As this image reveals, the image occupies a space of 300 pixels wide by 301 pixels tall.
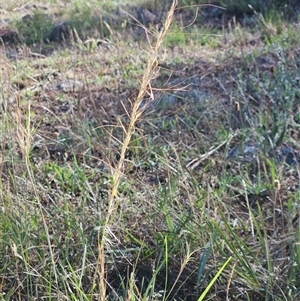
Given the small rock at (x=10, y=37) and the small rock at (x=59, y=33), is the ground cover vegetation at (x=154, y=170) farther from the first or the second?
the small rock at (x=59, y=33)

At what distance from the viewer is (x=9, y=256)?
242 centimetres

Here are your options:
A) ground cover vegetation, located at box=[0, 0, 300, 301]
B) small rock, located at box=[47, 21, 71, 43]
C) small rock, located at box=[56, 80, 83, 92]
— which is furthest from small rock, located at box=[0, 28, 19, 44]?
small rock, located at box=[56, 80, 83, 92]

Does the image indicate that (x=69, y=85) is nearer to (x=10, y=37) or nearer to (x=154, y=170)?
(x=154, y=170)

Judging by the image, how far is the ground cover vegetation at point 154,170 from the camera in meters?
2.30

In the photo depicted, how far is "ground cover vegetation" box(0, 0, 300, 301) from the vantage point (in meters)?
2.30

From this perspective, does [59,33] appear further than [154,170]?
Yes

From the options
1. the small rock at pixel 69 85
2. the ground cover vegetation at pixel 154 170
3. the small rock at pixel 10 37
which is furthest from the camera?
the small rock at pixel 10 37

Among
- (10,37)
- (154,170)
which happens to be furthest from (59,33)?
(154,170)

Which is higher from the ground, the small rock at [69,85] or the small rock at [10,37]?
the small rock at [69,85]

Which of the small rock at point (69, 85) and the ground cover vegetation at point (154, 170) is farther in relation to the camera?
the small rock at point (69, 85)

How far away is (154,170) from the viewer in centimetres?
323

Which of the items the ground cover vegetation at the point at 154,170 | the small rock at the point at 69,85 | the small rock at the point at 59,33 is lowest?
the small rock at the point at 59,33

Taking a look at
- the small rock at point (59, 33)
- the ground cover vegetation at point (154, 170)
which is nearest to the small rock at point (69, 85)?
the ground cover vegetation at point (154, 170)

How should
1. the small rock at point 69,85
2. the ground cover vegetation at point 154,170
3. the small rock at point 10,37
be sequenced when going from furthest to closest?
the small rock at point 10,37 < the small rock at point 69,85 < the ground cover vegetation at point 154,170
